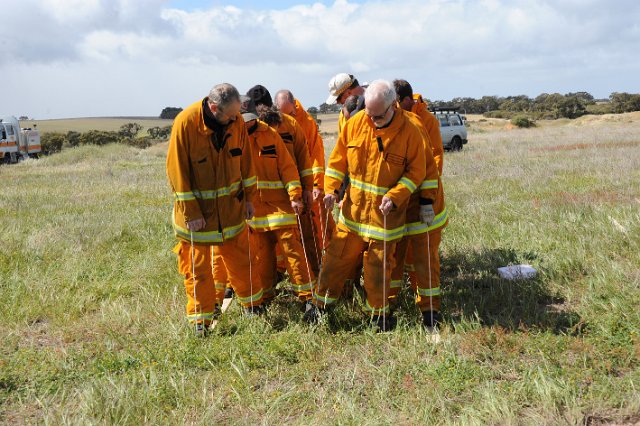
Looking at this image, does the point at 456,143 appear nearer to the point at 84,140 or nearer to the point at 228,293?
the point at 228,293

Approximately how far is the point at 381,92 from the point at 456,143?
20.7 metres

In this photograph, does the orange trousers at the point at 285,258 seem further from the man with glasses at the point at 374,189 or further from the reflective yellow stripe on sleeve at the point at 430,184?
the reflective yellow stripe on sleeve at the point at 430,184

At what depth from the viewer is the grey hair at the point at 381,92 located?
163 inches

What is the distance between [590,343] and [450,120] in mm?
20845

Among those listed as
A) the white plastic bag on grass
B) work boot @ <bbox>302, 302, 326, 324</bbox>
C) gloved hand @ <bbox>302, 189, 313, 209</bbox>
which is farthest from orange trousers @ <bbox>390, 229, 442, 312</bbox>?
the white plastic bag on grass

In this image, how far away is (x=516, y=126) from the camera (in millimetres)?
48562

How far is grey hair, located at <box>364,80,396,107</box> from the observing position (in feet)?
13.5

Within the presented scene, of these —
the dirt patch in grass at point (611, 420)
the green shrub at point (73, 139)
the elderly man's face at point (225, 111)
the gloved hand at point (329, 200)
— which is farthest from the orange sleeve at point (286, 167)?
the green shrub at point (73, 139)

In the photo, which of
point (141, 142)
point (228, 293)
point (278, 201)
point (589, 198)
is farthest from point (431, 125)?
point (141, 142)

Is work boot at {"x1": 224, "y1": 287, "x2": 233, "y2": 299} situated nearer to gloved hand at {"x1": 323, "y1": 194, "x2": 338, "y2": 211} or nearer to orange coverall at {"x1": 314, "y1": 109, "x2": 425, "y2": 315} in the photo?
orange coverall at {"x1": 314, "y1": 109, "x2": 425, "y2": 315}

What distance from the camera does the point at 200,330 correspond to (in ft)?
15.3

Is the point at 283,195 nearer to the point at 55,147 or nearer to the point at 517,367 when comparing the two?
the point at 517,367

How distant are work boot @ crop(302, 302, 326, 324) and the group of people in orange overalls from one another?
12 millimetres

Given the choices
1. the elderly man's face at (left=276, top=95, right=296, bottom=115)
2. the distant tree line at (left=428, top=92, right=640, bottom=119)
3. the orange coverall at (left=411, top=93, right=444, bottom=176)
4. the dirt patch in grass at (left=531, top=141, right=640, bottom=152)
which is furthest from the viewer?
the distant tree line at (left=428, top=92, right=640, bottom=119)
